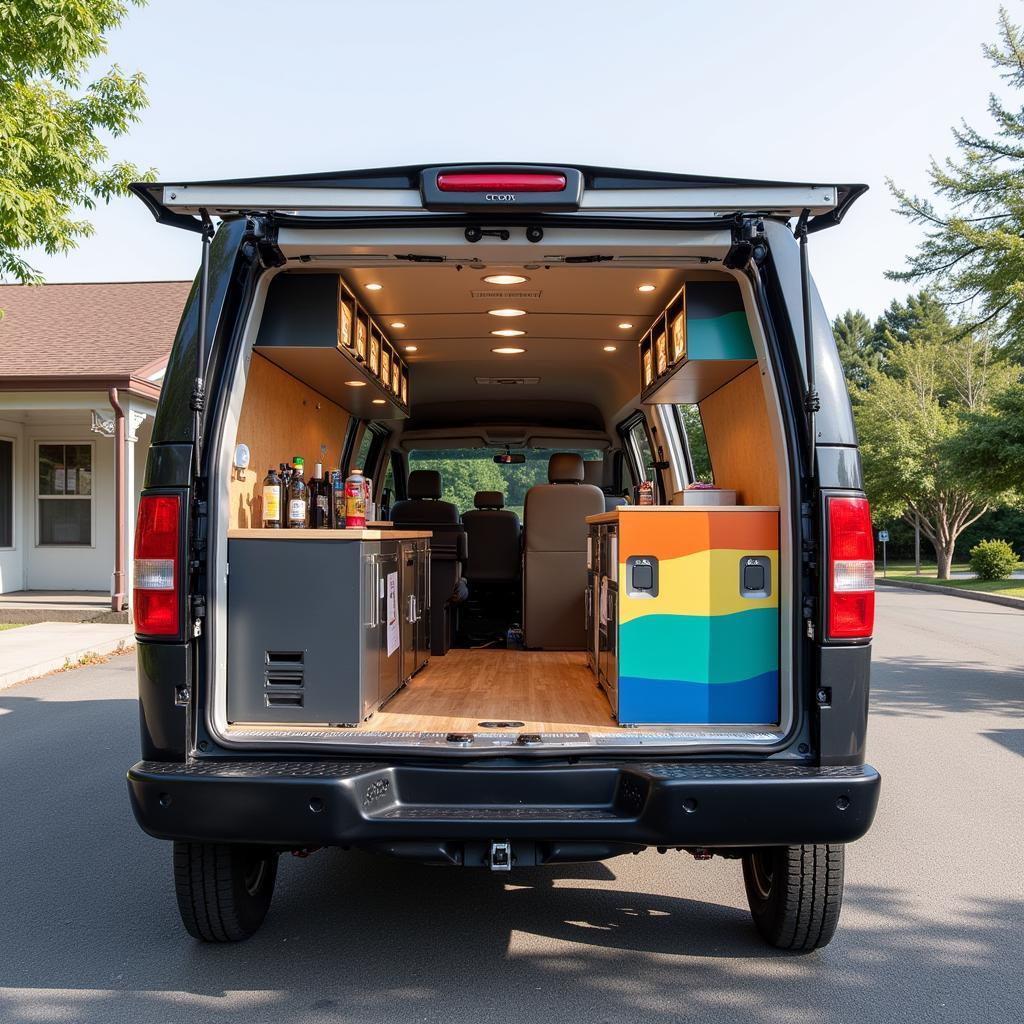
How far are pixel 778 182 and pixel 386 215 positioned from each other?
1221 mm

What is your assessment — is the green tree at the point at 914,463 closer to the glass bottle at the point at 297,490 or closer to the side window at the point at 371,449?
the side window at the point at 371,449

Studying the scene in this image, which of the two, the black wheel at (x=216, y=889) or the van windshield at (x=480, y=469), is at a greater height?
the van windshield at (x=480, y=469)

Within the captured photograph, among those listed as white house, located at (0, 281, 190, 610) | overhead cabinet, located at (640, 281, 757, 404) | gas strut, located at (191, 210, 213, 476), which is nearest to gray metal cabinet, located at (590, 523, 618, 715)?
overhead cabinet, located at (640, 281, 757, 404)

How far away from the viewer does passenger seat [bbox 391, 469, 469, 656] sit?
7078mm

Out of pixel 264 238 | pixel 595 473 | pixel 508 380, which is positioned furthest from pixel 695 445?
pixel 264 238

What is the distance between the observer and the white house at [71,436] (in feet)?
51.2

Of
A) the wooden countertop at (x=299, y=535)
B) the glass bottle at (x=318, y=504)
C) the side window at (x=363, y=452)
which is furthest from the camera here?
the side window at (x=363, y=452)

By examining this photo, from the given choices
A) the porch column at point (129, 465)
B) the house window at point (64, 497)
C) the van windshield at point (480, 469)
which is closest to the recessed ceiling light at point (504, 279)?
the van windshield at point (480, 469)

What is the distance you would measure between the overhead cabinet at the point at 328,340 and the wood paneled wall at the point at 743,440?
1.80 m

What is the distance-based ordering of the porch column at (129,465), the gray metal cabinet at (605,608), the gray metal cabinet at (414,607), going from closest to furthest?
the gray metal cabinet at (605,608)
the gray metal cabinet at (414,607)
the porch column at (129,465)

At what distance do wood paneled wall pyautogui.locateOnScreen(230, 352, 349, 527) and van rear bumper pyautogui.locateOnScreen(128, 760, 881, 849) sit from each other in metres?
1.48

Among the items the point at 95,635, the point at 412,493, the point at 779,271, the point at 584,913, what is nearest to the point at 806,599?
the point at 779,271

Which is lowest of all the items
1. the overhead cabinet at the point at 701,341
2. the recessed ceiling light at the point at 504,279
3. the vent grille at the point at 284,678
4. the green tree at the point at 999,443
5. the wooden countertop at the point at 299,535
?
the vent grille at the point at 284,678

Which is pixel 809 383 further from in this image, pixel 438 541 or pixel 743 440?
pixel 438 541
